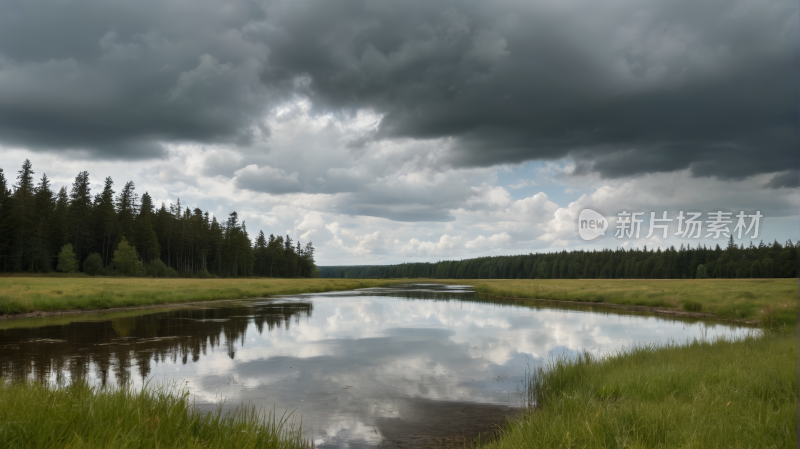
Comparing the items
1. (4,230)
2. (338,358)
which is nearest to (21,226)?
(4,230)

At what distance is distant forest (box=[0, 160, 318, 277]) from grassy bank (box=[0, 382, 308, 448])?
3349 inches

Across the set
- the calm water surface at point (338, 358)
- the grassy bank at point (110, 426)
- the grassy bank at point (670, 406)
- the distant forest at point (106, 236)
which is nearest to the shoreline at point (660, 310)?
the calm water surface at point (338, 358)

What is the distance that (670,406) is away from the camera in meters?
7.92

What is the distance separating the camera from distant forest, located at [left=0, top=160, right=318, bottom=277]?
241 feet

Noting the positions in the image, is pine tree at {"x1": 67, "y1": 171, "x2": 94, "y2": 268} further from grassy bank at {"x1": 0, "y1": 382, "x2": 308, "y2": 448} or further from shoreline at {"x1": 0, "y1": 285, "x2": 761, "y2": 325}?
grassy bank at {"x1": 0, "y1": 382, "x2": 308, "y2": 448}

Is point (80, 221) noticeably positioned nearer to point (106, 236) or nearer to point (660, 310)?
point (106, 236)

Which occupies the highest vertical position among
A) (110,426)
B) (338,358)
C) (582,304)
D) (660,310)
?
(110,426)

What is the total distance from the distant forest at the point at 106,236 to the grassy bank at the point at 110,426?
85.1 metres

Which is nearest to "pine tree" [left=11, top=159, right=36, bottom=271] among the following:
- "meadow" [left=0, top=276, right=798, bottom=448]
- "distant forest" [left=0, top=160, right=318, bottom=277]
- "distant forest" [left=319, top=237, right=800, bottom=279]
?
"distant forest" [left=0, top=160, right=318, bottom=277]

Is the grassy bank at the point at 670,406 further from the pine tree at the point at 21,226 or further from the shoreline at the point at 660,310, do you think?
the pine tree at the point at 21,226

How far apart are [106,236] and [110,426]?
10149cm

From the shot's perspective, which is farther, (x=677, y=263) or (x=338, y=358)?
(x=677, y=263)

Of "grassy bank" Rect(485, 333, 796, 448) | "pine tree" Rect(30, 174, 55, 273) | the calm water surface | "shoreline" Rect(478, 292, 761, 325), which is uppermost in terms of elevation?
"pine tree" Rect(30, 174, 55, 273)

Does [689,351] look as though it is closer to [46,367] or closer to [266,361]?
[266,361]
